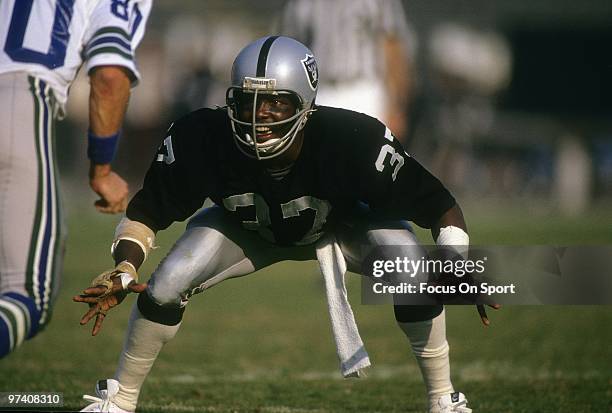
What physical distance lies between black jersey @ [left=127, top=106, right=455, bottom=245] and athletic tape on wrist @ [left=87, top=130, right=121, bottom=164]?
29 cm

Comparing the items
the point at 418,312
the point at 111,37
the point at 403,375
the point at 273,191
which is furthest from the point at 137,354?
the point at 403,375

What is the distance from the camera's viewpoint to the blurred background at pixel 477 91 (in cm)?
2333

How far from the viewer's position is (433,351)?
3.91 meters

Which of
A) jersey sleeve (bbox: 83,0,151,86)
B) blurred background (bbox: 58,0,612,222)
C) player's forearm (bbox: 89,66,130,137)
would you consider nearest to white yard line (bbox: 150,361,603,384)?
player's forearm (bbox: 89,66,130,137)

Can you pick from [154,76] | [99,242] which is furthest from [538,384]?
[154,76]

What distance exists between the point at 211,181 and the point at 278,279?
263 inches

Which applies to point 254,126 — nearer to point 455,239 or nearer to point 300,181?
point 300,181

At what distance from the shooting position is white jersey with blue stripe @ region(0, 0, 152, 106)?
133 inches

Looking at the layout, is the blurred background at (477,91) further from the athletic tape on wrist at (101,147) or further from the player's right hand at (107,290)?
the player's right hand at (107,290)

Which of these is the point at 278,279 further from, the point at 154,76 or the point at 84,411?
the point at 154,76

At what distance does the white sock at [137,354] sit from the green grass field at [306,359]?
0.50m

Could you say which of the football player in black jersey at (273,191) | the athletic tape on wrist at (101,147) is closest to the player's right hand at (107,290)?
the football player in black jersey at (273,191)

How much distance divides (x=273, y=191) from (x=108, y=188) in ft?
2.06

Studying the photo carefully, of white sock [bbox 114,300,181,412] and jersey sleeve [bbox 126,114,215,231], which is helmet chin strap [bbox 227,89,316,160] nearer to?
jersey sleeve [bbox 126,114,215,231]
